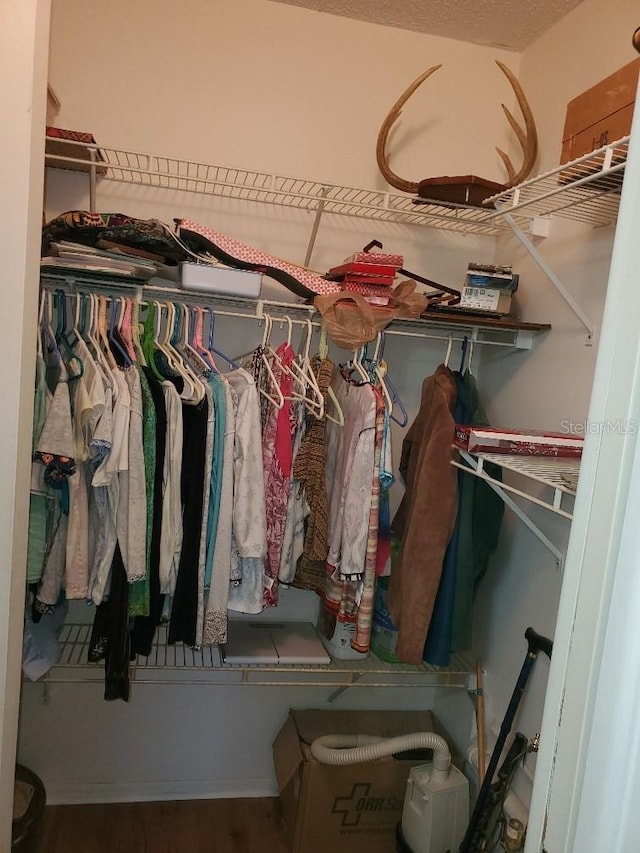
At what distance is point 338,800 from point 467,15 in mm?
2593

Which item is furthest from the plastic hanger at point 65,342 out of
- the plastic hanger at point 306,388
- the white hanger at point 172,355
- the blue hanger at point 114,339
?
the plastic hanger at point 306,388

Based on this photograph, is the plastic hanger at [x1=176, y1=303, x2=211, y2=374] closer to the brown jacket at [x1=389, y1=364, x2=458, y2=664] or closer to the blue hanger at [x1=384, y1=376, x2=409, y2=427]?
the blue hanger at [x1=384, y1=376, x2=409, y2=427]

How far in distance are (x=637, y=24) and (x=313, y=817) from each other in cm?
250

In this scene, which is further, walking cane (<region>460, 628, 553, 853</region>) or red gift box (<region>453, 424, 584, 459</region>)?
walking cane (<region>460, 628, 553, 853</region>)

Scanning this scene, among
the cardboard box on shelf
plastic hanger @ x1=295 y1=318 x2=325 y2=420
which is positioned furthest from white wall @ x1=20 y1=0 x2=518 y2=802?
the cardboard box on shelf

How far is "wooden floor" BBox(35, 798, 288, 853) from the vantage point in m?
2.12

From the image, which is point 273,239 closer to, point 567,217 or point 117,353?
point 117,353

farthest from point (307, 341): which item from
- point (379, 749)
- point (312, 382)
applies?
point (379, 749)

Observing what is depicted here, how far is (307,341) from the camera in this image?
1.98 meters

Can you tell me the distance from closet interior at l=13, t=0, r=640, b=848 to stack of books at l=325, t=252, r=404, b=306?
→ 0.46 ft

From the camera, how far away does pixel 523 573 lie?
2.02 m

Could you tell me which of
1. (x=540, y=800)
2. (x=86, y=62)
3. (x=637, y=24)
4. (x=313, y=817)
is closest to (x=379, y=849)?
(x=313, y=817)

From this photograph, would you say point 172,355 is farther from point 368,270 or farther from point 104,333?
point 368,270

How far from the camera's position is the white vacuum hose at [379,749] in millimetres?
2057
